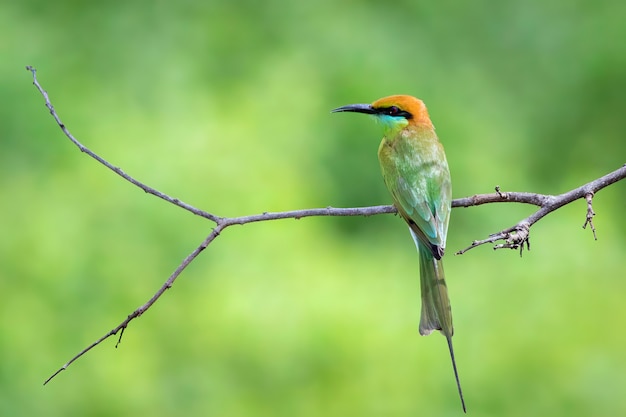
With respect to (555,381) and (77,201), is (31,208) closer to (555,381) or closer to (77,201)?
(77,201)

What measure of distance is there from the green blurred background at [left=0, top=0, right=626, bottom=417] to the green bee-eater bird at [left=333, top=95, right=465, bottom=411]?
63.7 inches

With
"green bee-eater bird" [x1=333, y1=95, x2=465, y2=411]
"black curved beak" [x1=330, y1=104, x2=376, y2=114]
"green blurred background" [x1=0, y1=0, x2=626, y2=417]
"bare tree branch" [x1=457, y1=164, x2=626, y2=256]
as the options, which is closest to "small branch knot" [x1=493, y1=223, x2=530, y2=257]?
"bare tree branch" [x1=457, y1=164, x2=626, y2=256]

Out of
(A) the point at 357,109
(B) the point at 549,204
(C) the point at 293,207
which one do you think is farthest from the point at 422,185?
(C) the point at 293,207

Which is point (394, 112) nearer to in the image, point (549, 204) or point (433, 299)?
point (433, 299)

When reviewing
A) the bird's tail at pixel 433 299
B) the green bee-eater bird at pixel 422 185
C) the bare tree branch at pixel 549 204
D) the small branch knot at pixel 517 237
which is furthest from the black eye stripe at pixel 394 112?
the small branch knot at pixel 517 237

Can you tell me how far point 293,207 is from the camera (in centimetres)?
424

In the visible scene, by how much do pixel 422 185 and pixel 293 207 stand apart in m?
2.12

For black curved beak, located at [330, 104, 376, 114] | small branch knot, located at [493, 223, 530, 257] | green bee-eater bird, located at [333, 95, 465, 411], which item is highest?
black curved beak, located at [330, 104, 376, 114]

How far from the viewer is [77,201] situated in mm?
4309

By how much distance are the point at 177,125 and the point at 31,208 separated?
2.66ft

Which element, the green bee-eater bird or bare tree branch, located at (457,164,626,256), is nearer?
bare tree branch, located at (457,164,626,256)

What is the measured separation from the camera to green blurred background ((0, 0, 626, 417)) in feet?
12.3

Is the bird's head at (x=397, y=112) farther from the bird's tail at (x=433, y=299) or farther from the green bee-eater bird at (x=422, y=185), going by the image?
the bird's tail at (x=433, y=299)

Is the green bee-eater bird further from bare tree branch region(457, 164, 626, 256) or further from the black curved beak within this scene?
bare tree branch region(457, 164, 626, 256)
